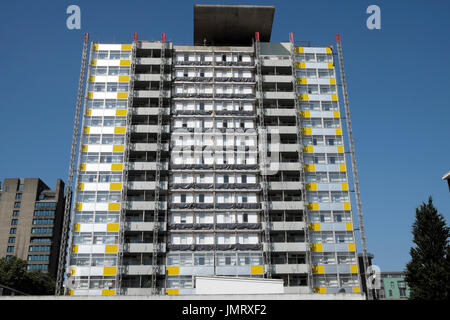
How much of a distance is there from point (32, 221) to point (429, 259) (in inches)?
5111

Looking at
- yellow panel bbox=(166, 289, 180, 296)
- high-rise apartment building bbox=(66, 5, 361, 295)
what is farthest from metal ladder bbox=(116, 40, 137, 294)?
yellow panel bbox=(166, 289, 180, 296)

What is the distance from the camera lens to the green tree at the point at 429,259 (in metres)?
50.2

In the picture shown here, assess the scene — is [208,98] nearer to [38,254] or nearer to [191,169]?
[191,169]

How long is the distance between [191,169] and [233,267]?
18909mm

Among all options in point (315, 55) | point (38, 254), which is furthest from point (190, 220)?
point (38, 254)

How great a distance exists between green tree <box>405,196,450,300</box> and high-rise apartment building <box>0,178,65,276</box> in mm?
119267

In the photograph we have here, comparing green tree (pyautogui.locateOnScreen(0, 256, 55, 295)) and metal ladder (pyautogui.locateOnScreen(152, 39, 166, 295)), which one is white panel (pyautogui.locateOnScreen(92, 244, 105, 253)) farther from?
green tree (pyautogui.locateOnScreen(0, 256, 55, 295))

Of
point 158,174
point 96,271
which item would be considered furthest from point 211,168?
point 96,271

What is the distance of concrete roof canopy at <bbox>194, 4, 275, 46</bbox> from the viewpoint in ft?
300

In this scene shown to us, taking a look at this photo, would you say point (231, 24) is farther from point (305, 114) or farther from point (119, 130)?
point (119, 130)

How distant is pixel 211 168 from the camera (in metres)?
81.1

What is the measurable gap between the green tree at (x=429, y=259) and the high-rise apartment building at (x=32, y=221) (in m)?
119

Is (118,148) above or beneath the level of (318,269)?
above

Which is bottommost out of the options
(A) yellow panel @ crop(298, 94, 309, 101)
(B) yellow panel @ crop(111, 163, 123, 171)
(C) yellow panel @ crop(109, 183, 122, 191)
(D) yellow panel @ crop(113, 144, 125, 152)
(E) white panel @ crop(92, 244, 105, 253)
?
(E) white panel @ crop(92, 244, 105, 253)
